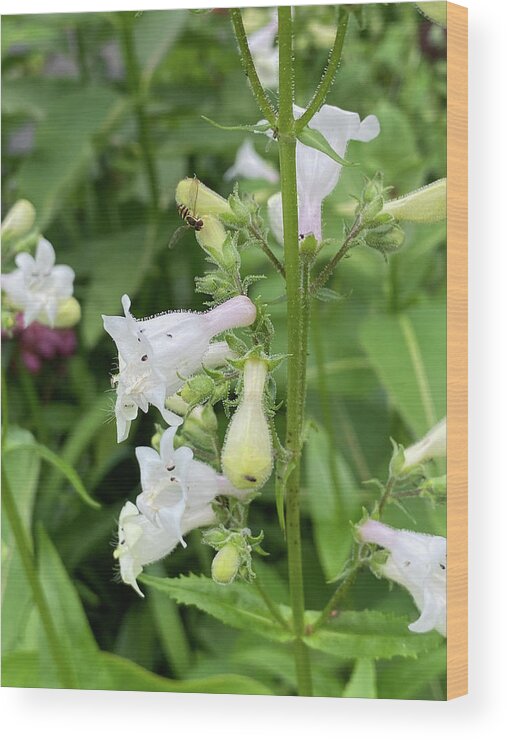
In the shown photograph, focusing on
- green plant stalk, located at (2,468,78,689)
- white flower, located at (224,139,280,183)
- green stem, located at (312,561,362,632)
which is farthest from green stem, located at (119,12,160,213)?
green stem, located at (312,561,362,632)

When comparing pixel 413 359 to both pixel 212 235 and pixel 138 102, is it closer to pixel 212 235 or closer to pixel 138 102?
pixel 212 235

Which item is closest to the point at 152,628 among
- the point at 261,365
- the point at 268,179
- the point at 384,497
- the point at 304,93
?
the point at 384,497

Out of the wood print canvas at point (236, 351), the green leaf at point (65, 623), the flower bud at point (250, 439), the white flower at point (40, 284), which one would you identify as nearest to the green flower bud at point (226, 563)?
the wood print canvas at point (236, 351)

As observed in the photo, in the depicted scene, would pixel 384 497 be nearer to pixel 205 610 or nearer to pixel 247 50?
pixel 205 610

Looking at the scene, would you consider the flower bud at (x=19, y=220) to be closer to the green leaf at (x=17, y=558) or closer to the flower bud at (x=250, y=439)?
the green leaf at (x=17, y=558)

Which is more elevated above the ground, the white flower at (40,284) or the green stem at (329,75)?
the green stem at (329,75)

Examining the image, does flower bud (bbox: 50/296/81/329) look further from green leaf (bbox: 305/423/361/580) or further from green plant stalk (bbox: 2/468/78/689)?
green leaf (bbox: 305/423/361/580)
